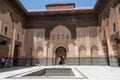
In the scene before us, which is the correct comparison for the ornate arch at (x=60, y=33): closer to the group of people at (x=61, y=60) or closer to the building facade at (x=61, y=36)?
the building facade at (x=61, y=36)

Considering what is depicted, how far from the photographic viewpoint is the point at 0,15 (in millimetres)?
10766

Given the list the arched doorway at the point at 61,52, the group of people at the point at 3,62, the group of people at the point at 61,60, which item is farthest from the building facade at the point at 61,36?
the group of people at the point at 3,62

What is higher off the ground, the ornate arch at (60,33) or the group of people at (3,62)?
the ornate arch at (60,33)

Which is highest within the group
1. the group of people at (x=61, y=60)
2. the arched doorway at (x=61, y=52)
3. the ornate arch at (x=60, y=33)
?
the ornate arch at (x=60, y=33)

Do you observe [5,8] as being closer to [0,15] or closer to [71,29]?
[0,15]

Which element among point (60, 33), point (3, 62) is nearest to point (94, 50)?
point (60, 33)

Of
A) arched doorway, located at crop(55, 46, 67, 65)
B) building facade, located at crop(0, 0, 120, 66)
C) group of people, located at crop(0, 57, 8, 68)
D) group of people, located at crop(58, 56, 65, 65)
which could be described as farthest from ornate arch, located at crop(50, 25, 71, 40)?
group of people, located at crop(0, 57, 8, 68)

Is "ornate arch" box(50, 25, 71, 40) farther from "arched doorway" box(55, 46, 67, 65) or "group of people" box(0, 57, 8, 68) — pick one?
"group of people" box(0, 57, 8, 68)

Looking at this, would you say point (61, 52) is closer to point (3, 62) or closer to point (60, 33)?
point (60, 33)

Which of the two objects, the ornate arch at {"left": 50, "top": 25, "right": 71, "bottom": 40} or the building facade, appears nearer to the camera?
the building facade

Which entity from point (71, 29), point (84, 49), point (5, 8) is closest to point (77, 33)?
point (71, 29)

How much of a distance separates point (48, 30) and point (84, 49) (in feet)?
14.6

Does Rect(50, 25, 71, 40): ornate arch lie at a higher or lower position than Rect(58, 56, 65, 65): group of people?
higher

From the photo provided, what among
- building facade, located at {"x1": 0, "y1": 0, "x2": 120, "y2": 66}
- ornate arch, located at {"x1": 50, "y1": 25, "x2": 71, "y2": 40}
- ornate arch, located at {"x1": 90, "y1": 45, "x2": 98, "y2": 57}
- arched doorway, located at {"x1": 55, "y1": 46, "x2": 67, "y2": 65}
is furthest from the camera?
arched doorway, located at {"x1": 55, "y1": 46, "x2": 67, "y2": 65}
